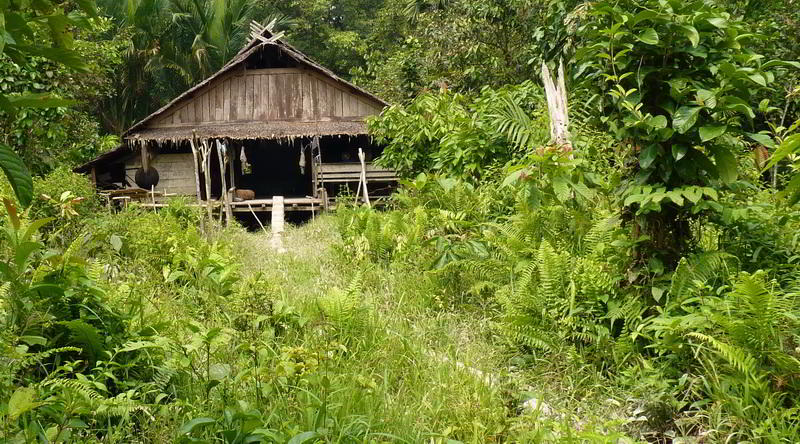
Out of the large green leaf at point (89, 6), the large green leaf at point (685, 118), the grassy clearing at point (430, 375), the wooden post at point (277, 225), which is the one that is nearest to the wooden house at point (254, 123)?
the wooden post at point (277, 225)

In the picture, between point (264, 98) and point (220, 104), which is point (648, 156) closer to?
point (264, 98)

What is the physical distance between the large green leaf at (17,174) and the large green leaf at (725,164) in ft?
10.3

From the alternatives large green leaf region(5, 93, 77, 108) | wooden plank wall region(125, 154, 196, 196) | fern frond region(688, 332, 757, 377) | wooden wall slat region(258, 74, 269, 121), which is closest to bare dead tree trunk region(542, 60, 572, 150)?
fern frond region(688, 332, 757, 377)

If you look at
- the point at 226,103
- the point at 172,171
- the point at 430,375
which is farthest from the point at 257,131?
the point at 430,375

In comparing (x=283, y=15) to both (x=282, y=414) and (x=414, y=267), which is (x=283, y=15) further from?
(x=282, y=414)

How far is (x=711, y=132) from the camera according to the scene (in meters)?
2.96

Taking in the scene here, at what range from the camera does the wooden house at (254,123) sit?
49.5 feet

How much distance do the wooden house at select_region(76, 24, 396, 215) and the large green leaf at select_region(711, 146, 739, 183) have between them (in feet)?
38.6

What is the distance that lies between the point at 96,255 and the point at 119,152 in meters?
11.5

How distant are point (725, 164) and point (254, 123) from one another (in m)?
14.2

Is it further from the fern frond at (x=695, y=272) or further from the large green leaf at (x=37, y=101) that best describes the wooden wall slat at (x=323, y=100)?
the large green leaf at (x=37, y=101)

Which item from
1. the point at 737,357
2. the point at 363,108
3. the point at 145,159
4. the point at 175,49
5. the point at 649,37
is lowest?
the point at 737,357

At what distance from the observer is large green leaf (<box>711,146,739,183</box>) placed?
3102mm

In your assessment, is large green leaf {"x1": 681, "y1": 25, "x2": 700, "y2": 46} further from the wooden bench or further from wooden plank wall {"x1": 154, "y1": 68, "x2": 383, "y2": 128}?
wooden plank wall {"x1": 154, "y1": 68, "x2": 383, "y2": 128}
